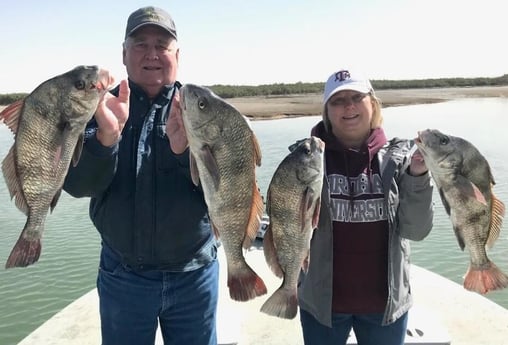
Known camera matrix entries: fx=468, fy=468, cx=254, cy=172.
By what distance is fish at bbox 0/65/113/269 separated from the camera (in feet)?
8.71

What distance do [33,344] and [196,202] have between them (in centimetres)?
365

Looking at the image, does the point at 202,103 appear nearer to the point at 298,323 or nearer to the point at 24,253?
the point at 24,253

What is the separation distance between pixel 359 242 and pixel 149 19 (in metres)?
2.15

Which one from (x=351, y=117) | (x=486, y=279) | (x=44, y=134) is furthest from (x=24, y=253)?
(x=486, y=279)

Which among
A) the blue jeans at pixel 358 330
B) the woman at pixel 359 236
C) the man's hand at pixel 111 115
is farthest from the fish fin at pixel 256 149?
the blue jeans at pixel 358 330

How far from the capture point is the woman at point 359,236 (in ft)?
11.0

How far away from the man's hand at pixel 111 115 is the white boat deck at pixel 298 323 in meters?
2.58

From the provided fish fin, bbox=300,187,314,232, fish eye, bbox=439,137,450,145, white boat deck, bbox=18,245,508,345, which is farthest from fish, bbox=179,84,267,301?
white boat deck, bbox=18,245,508,345

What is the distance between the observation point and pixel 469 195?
310 cm

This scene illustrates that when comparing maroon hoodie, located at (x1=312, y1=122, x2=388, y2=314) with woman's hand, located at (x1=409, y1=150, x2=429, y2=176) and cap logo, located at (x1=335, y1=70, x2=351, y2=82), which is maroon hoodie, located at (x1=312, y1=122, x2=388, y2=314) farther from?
cap logo, located at (x1=335, y1=70, x2=351, y2=82)

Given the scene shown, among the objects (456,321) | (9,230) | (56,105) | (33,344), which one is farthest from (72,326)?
(9,230)

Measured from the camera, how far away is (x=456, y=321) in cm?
581

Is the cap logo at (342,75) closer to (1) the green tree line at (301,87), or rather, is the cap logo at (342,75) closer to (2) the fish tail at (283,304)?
(2) the fish tail at (283,304)

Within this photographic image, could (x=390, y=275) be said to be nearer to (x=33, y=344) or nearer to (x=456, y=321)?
(x=456, y=321)
